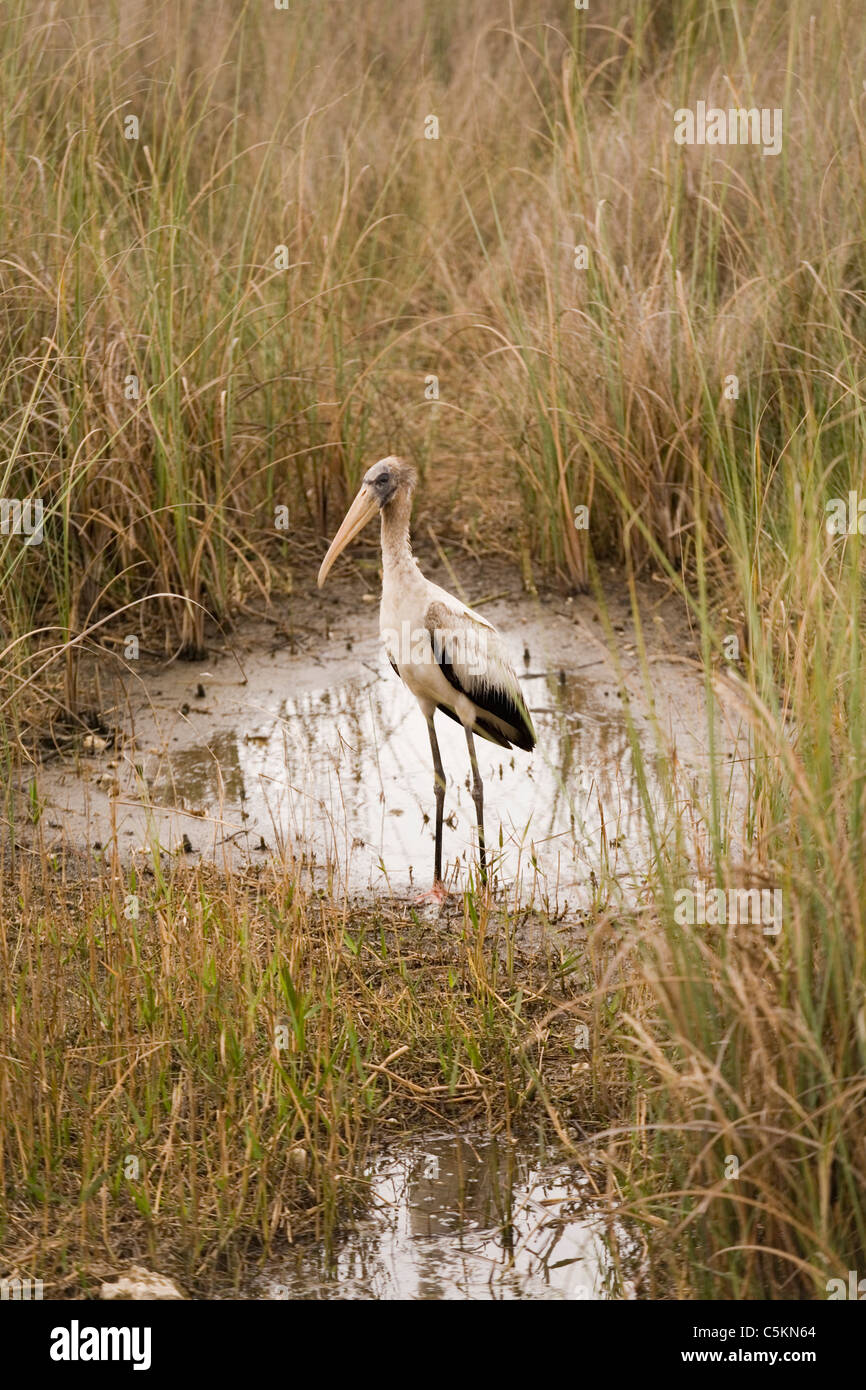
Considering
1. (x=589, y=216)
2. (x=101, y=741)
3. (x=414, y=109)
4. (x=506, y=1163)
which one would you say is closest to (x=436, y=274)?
(x=414, y=109)

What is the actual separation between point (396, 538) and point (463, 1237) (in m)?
2.32

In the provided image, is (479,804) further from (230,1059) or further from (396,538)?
(230,1059)

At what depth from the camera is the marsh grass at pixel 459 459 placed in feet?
9.83

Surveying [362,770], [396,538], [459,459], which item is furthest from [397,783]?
[459,459]

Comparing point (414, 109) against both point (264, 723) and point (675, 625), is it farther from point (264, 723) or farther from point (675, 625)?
point (264, 723)

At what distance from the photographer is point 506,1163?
379 cm

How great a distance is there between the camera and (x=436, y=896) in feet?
16.2

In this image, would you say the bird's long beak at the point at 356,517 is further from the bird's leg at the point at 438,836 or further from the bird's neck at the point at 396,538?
the bird's leg at the point at 438,836

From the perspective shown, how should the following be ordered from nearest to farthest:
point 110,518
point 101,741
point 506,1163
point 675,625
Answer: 1. point 506,1163
2. point 101,741
3. point 110,518
4. point 675,625

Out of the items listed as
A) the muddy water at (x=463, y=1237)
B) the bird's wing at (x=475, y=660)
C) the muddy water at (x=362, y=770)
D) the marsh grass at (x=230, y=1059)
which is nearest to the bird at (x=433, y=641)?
the bird's wing at (x=475, y=660)

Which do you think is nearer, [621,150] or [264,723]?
[264,723]

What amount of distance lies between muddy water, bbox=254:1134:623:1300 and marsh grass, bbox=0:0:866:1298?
0.45 ft

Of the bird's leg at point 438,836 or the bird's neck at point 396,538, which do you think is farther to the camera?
the bird's neck at point 396,538

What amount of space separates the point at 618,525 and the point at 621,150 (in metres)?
1.90
